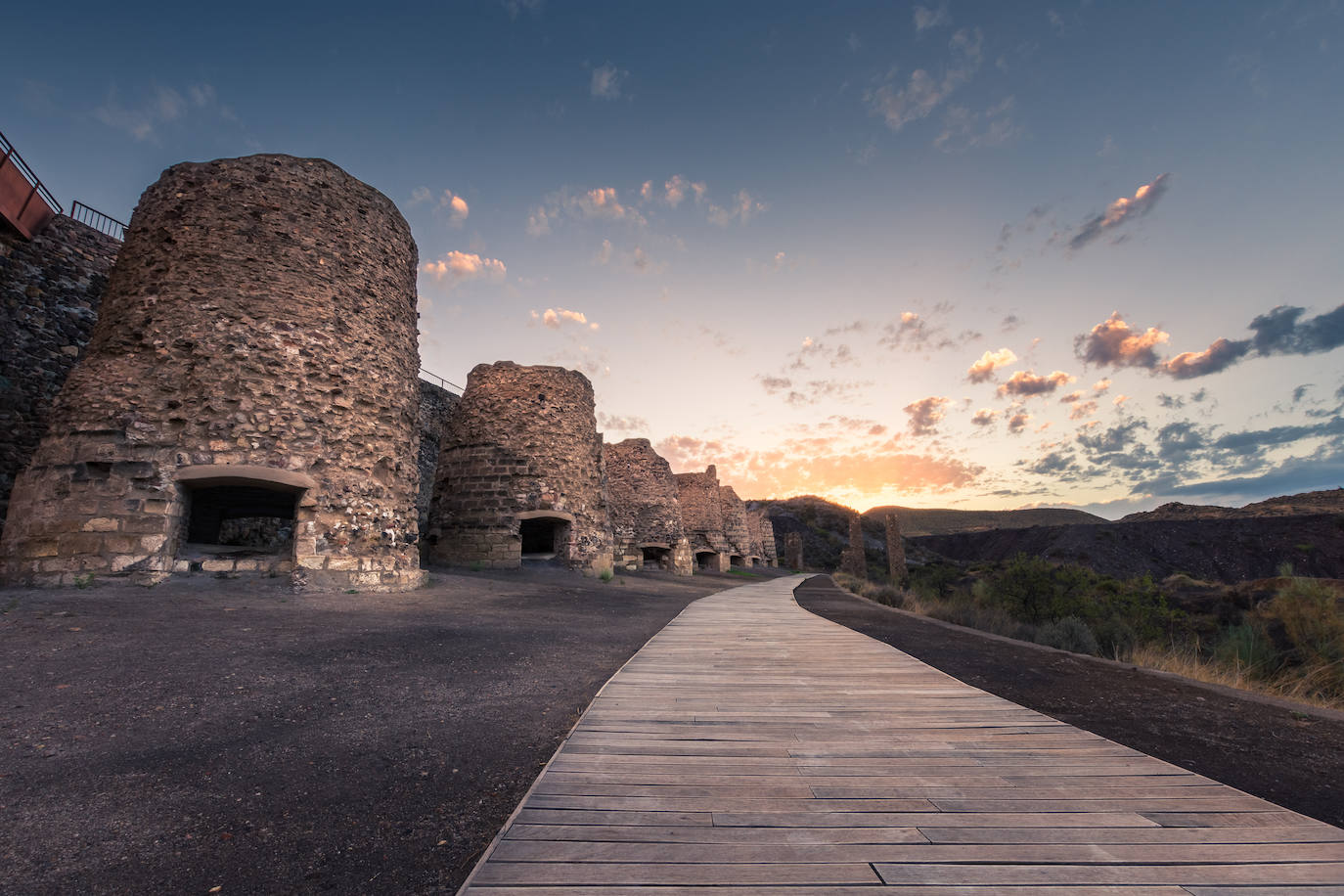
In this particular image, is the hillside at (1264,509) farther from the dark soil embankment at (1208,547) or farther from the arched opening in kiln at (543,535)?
the arched opening in kiln at (543,535)

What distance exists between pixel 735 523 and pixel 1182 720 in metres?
33.0

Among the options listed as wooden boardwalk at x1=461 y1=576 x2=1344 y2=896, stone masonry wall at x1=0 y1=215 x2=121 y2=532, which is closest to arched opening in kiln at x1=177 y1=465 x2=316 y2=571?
stone masonry wall at x1=0 y1=215 x2=121 y2=532

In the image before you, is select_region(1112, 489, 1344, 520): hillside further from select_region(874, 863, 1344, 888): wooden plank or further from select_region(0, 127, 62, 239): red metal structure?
select_region(0, 127, 62, 239): red metal structure

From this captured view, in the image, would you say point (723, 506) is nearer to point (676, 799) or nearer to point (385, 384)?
point (385, 384)

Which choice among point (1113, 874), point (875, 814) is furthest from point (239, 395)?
point (1113, 874)

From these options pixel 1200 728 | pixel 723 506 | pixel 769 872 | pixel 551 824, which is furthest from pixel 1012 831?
pixel 723 506

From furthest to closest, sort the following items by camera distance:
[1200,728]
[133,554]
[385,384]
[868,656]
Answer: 1. [385,384]
2. [133,554]
3. [868,656]
4. [1200,728]

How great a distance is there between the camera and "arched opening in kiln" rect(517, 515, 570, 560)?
14578 millimetres

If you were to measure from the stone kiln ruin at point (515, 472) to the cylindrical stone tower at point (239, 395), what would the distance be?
4.05 m

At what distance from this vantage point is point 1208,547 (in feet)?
119

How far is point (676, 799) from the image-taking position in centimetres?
220

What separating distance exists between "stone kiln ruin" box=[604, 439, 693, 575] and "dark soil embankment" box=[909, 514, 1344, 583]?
65.3 ft

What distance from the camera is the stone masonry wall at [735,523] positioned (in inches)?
1411

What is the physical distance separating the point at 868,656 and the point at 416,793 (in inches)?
169
